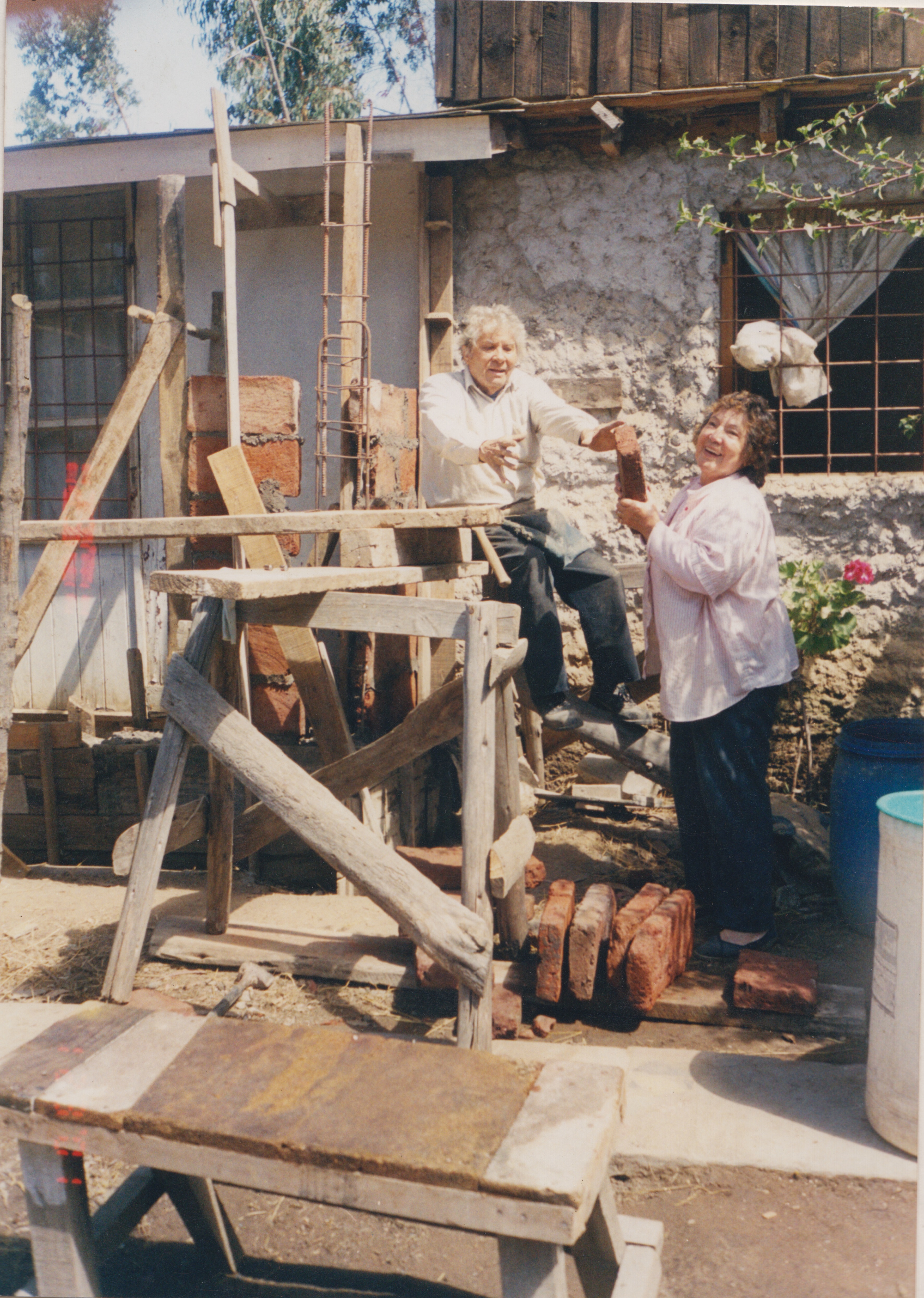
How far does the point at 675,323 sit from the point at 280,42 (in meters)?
4.41

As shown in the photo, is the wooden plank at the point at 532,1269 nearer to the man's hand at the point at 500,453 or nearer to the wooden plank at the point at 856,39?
the man's hand at the point at 500,453

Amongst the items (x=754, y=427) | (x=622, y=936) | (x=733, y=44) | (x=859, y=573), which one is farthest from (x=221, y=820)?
(x=733, y=44)

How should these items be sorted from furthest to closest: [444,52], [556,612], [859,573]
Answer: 1. [444,52]
2. [859,573]
3. [556,612]

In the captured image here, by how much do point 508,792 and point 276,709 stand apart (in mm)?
1471

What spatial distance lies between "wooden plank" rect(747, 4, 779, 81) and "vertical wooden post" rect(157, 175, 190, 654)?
2865 mm

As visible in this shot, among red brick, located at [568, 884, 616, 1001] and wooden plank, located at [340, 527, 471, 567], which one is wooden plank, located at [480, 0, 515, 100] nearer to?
wooden plank, located at [340, 527, 471, 567]

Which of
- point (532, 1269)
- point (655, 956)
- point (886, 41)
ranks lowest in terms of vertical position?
A: point (655, 956)

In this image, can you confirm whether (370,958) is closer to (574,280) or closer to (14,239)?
(574,280)

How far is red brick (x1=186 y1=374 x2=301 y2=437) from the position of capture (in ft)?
14.3

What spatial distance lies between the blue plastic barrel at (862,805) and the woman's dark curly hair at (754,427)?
4.00ft

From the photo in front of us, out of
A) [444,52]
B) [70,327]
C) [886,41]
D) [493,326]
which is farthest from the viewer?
[70,327]

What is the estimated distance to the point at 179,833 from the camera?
12.0ft

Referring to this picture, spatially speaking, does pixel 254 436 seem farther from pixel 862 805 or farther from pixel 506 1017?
pixel 862 805

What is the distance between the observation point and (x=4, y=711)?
2969 millimetres
